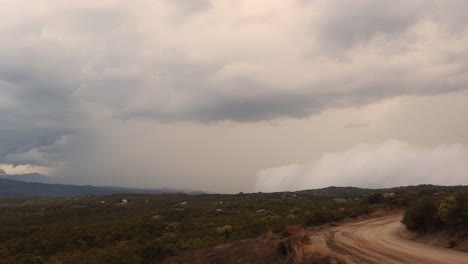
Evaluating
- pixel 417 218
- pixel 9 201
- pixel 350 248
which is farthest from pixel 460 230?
pixel 9 201

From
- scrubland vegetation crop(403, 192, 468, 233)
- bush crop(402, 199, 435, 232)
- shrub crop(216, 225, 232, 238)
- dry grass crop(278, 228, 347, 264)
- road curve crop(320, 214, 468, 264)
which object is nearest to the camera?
dry grass crop(278, 228, 347, 264)

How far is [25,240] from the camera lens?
4378cm

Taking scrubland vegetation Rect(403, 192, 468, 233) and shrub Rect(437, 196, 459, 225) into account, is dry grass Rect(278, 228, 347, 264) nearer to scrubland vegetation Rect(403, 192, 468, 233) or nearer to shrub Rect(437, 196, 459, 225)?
scrubland vegetation Rect(403, 192, 468, 233)

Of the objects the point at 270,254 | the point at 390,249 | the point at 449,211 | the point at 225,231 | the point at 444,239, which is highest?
the point at 449,211

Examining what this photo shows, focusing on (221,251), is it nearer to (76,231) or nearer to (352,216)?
(352,216)

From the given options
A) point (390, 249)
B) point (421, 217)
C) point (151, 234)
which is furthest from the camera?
point (151, 234)

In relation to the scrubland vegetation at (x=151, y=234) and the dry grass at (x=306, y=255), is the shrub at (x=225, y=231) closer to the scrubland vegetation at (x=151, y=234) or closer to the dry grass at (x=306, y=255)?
the scrubland vegetation at (x=151, y=234)

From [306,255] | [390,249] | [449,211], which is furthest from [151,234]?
[449,211]

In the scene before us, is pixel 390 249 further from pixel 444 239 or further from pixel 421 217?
pixel 421 217

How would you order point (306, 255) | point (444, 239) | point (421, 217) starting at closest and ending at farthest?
1. point (306, 255)
2. point (444, 239)
3. point (421, 217)

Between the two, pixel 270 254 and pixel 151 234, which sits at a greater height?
pixel 270 254

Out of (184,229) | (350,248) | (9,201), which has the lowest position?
(9,201)

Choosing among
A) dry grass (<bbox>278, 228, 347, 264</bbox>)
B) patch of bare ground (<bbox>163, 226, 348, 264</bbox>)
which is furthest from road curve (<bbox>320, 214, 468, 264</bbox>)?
dry grass (<bbox>278, 228, 347, 264</bbox>)

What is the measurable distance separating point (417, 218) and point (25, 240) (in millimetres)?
49390
